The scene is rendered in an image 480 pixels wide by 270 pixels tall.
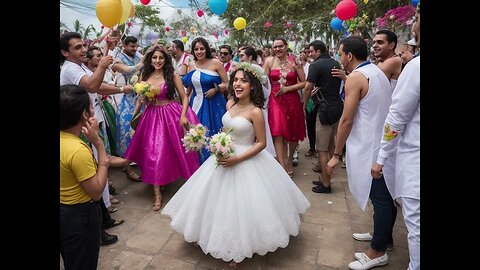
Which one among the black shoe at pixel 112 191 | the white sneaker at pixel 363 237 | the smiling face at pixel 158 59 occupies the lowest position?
the white sneaker at pixel 363 237

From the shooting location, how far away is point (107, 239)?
3291 mm

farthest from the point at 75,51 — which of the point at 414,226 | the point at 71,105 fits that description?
the point at 414,226

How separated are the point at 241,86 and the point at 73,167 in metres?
1.76

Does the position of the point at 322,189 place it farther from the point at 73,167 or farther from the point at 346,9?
the point at 346,9

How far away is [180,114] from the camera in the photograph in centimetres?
437

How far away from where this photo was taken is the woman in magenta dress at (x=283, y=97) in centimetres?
493

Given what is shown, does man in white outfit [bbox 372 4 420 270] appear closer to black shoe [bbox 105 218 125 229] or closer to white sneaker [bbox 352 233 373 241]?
white sneaker [bbox 352 233 373 241]

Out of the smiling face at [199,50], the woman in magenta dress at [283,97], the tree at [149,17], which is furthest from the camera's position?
the tree at [149,17]

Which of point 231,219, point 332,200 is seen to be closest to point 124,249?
point 231,219

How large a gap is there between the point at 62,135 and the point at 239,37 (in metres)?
26.8

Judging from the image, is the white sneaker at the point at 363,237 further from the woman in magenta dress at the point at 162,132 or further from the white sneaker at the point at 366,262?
the woman in magenta dress at the point at 162,132

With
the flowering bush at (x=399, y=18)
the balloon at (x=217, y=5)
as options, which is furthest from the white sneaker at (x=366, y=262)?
the flowering bush at (x=399, y=18)

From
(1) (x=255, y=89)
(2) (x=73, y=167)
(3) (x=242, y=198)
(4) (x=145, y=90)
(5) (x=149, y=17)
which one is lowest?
(3) (x=242, y=198)
